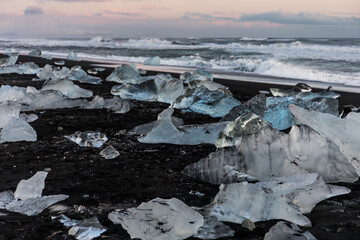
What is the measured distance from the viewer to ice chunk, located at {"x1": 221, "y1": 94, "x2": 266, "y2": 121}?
3.48 metres

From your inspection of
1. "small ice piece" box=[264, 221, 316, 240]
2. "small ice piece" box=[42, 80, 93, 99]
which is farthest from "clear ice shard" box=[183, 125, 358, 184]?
"small ice piece" box=[42, 80, 93, 99]

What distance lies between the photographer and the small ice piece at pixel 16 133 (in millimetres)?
2920

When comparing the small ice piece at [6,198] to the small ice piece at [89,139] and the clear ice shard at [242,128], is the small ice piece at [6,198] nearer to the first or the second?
the small ice piece at [89,139]

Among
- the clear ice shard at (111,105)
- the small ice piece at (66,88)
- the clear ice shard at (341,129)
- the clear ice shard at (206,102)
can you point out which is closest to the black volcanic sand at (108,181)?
the clear ice shard at (341,129)

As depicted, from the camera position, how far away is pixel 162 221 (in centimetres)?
153

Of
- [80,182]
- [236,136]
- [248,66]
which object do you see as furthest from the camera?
[248,66]

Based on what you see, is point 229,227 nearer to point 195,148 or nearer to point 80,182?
point 80,182

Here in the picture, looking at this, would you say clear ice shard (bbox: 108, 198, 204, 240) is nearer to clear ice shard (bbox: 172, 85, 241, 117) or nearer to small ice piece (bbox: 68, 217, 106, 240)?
small ice piece (bbox: 68, 217, 106, 240)

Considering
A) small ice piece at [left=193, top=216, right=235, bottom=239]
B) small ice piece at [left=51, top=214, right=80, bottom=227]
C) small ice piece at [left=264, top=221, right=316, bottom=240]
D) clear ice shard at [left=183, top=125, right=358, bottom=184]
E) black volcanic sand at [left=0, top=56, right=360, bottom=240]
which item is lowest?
black volcanic sand at [left=0, top=56, right=360, bottom=240]

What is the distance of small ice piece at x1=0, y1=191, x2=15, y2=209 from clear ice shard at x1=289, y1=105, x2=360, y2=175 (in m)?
1.78

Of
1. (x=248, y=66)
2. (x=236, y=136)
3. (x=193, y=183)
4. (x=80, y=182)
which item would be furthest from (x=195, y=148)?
(x=248, y=66)

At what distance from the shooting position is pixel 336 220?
1.71 meters

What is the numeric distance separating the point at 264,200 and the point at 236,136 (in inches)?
36.4

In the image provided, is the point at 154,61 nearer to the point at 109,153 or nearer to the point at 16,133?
the point at 16,133
